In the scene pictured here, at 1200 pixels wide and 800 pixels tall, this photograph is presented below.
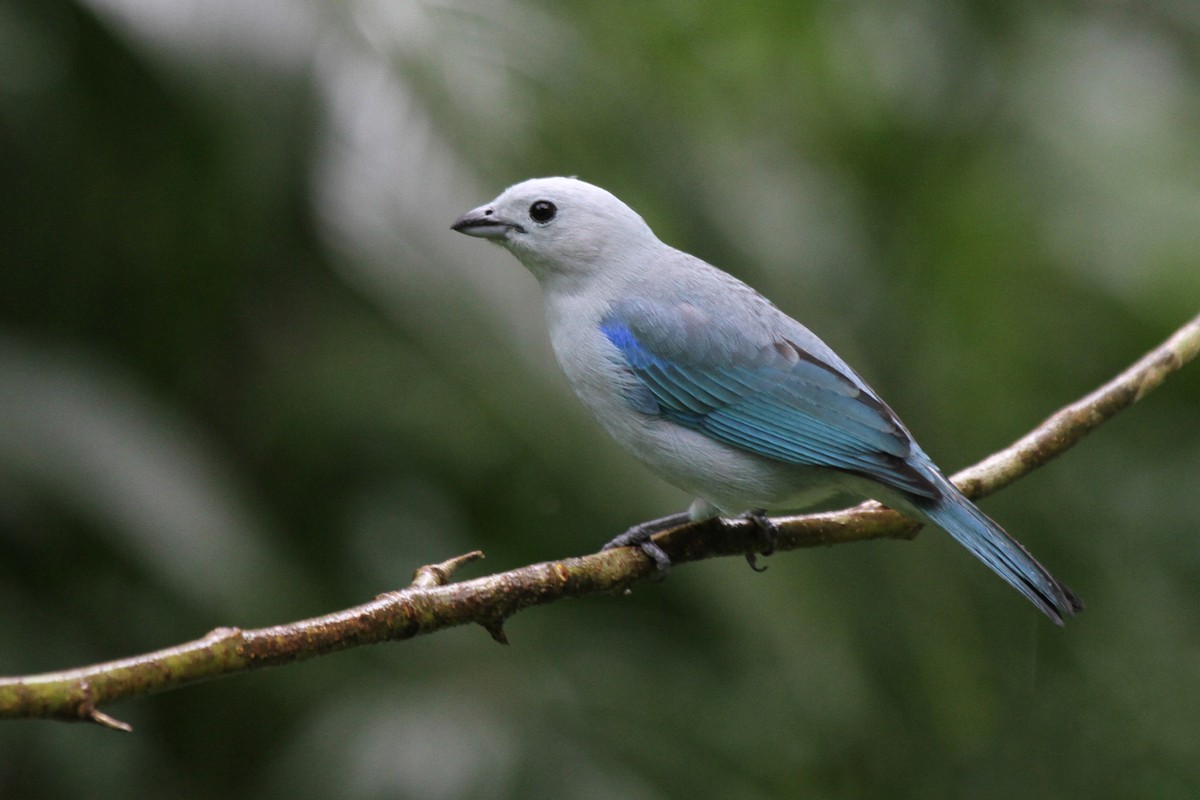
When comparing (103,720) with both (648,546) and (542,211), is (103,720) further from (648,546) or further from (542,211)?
(542,211)

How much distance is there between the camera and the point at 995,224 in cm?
615

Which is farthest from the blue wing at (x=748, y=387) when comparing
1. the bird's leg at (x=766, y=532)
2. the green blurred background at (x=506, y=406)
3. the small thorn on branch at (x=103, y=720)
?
the small thorn on branch at (x=103, y=720)

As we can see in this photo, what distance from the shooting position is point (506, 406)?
14.1 feet

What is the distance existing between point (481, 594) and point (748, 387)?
1.27 metres

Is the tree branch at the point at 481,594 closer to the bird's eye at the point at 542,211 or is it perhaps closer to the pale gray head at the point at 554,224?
the pale gray head at the point at 554,224

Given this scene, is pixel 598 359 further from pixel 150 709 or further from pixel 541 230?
pixel 150 709

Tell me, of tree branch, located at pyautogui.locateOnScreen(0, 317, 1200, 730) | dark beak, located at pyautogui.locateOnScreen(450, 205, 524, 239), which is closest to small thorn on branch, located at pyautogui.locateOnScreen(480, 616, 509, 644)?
tree branch, located at pyautogui.locateOnScreen(0, 317, 1200, 730)

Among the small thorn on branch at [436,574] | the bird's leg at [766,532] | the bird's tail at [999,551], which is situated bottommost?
the bird's tail at [999,551]

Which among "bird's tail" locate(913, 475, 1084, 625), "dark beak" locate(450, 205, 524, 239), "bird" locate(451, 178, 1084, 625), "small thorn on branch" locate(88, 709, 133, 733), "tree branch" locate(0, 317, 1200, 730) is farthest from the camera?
"dark beak" locate(450, 205, 524, 239)

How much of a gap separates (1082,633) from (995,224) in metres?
2.02

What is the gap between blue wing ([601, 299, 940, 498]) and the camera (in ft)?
10.7

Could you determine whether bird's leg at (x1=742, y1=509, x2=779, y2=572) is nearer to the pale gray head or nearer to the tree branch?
the tree branch

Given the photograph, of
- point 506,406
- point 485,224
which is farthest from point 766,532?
point 506,406

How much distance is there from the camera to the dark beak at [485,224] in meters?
3.48
